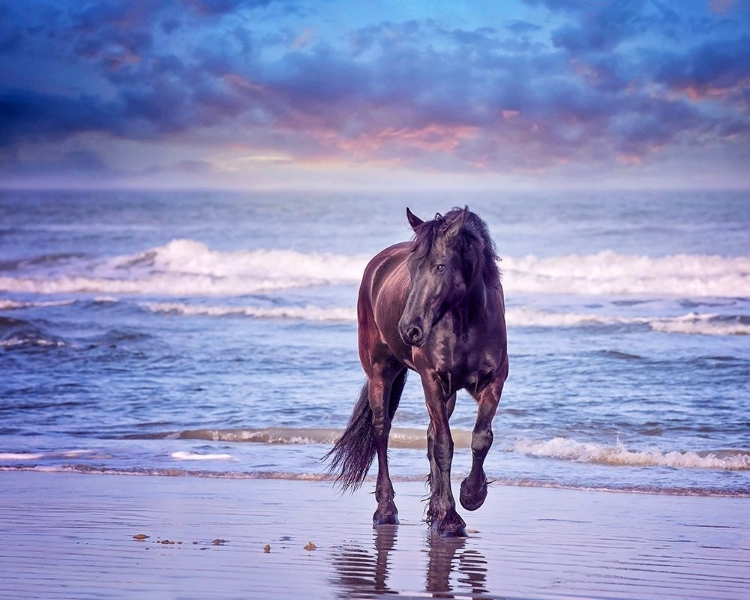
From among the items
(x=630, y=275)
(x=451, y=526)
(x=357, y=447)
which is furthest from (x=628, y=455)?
(x=630, y=275)

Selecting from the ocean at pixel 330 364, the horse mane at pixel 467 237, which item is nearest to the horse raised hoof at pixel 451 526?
the horse mane at pixel 467 237

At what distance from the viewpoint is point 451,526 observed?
194 inches

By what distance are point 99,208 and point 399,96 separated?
19433 millimetres

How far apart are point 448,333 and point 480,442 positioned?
0.55 metres

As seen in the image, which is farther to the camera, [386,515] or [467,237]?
[386,515]

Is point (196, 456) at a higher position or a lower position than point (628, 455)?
lower

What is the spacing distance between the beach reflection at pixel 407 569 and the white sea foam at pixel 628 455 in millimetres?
3125

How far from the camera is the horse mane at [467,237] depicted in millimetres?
4688

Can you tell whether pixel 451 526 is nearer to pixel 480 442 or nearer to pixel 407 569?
pixel 480 442

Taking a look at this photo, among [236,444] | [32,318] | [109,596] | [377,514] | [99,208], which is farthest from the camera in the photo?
[99,208]

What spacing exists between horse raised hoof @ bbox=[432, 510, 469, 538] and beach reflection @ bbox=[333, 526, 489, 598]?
0.16 feet

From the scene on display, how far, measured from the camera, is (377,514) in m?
5.41

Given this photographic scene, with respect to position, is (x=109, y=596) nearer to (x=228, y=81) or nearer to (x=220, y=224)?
(x=228, y=81)

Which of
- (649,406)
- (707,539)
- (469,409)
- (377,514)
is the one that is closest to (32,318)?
(469,409)
